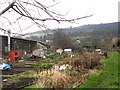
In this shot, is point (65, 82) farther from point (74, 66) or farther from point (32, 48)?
point (32, 48)

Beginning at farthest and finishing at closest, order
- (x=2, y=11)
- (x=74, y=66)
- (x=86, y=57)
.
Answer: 1. (x=86, y=57)
2. (x=74, y=66)
3. (x=2, y=11)

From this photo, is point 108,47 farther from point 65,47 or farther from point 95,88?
point 95,88

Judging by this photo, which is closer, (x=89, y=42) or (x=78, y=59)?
(x=78, y=59)

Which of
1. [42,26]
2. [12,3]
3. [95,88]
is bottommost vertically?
[95,88]

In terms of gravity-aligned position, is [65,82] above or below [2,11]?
below

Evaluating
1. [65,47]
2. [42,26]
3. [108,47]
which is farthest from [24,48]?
[42,26]

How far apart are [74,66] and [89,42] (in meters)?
55.3

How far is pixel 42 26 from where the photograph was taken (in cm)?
445

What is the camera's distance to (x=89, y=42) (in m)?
77.4

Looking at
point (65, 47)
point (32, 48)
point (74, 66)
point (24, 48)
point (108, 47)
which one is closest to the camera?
point (74, 66)

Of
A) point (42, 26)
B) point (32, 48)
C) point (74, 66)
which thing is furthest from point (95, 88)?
point (32, 48)

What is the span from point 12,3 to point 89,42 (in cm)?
7347

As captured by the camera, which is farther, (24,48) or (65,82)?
(24,48)

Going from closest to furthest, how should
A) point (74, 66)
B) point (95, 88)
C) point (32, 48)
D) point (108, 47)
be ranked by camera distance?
point (95, 88), point (74, 66), point (32, 48), point (108, 47)
